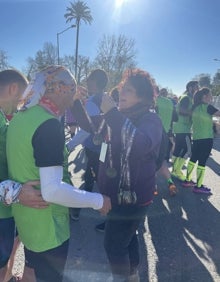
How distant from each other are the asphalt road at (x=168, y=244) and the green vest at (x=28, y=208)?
144 centimetres

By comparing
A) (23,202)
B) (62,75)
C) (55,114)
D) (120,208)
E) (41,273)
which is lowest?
(41,273)

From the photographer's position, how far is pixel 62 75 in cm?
178

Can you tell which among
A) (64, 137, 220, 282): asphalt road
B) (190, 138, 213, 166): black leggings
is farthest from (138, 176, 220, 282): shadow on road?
(190, 138, 213, 166): black leggings

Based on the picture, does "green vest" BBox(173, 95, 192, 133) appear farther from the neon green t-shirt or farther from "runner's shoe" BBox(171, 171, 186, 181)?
"runner's shoe" BBox(171, 171, 186, 181)

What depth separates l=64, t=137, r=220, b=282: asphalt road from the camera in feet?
10.6

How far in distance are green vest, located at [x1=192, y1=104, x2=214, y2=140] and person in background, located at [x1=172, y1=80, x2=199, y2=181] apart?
21.1 inches

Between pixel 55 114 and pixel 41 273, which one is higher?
pixel 55 114

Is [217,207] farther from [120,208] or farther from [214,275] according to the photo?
[120,208]

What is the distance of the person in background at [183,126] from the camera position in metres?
6.36

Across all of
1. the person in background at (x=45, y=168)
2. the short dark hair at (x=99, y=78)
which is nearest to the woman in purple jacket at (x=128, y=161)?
the person in background at (x=45, y=168)

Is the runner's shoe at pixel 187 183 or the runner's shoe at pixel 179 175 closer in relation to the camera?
the runner's shoe at pixel 187 183

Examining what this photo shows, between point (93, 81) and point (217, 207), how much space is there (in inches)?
117

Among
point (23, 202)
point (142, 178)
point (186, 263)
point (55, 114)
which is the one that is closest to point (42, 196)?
point (23, 202)

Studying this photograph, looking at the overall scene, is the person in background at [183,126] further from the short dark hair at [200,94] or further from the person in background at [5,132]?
the person in background at [5,132]
